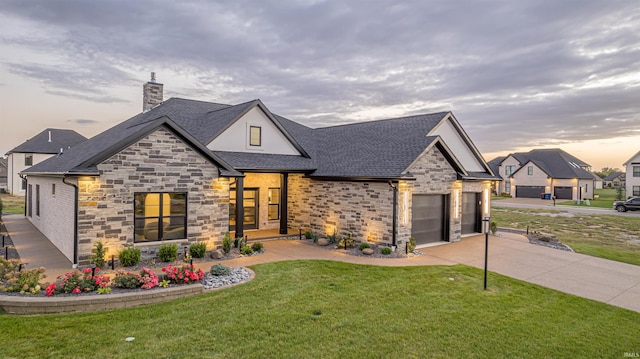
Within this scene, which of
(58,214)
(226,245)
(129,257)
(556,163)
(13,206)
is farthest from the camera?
(556,163)

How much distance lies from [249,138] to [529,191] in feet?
165

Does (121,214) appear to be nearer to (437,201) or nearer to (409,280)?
(409,280)

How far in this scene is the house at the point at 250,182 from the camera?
430 inches

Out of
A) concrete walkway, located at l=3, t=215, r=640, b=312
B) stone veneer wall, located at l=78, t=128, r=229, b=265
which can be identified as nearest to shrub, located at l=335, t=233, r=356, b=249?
concrete walkway, located at l=3, t=215, r=640, b=312

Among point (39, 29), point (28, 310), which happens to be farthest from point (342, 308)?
point (39, 29)

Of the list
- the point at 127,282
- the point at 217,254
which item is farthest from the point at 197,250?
the point at 127,282

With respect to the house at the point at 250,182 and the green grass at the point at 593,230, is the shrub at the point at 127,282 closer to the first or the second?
the house at the point at 250,182

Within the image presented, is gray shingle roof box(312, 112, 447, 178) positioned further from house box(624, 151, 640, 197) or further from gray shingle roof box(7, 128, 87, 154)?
house box(624, 151, 640, 197)

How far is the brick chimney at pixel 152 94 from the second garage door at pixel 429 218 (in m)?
17.1

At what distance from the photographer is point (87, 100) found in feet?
77.0

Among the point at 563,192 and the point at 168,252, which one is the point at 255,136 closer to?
the point at 168,252

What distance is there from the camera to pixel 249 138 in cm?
1677

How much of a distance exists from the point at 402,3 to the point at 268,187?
A: 11.1 metres

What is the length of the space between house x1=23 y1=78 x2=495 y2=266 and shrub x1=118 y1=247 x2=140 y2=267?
19.8 inches
